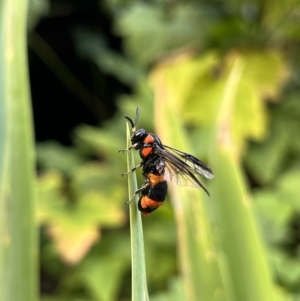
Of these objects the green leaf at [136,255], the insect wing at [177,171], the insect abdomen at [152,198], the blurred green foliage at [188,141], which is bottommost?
the green leaf at [136,255]

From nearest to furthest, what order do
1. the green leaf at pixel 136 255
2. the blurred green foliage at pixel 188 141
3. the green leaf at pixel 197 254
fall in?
1. the green leaf at pixel 136 255
2. the green leaf at pixel 197 254
3. the blurred green foliage at pixel 188 141

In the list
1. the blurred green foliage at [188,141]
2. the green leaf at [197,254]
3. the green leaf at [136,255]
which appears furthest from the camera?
the blurred green foliage at [188,141]

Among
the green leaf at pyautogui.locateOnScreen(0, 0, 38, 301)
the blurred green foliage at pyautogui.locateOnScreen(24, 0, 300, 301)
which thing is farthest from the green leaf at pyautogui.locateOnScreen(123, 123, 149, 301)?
the blurred green foliage at pyautogui.locateOnScreen(24, 0, 300, 301)

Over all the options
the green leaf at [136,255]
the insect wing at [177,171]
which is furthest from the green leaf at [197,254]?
the green leaf at [136,255]

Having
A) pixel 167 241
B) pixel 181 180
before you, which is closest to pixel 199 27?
pixel 167 241

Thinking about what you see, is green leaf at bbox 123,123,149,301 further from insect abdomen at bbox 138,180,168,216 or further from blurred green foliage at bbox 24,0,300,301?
blurred green foliage at bbox 24,0,300,301

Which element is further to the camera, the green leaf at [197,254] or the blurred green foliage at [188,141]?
the blurred green foliage at [188,141]

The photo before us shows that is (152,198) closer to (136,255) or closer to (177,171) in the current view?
(177,171)

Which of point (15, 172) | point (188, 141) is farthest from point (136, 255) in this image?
point (188, 141)

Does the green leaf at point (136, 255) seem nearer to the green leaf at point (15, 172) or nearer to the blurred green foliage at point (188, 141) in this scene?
the green leaf at point (15, 172)
